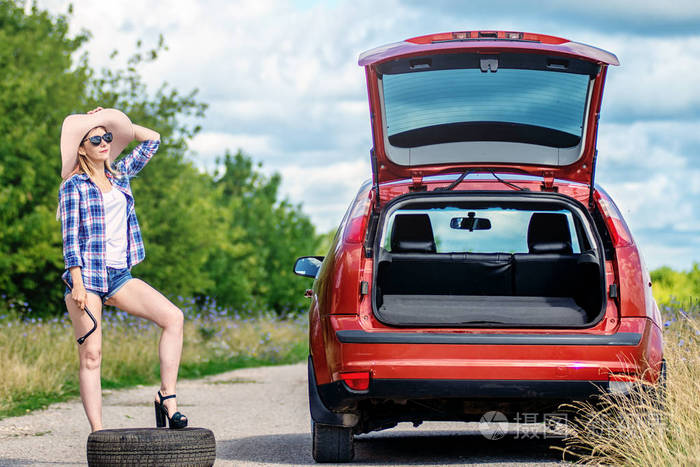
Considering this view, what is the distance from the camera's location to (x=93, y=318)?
574 cm

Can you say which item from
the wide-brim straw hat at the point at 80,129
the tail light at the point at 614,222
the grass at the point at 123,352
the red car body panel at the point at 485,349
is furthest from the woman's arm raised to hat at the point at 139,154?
the grass at the point at 123,352

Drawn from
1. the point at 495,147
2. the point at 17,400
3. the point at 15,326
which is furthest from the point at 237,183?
the point at 495,147

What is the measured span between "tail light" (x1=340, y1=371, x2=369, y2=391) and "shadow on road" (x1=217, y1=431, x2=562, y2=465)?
794mm

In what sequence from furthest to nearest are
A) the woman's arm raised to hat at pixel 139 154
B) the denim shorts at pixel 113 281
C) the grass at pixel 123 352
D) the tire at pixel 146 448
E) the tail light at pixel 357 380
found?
the grass at pixel 123 352
the woman's arm raised to hat at pixel 139 154
the denim shorts at pixel 113 281
the tail light at pixel 357 380
the tire at pixel 146 448

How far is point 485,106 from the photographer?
636 cm

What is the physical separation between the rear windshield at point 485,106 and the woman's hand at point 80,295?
2.19m

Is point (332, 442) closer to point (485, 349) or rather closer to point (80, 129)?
point (485, 349)

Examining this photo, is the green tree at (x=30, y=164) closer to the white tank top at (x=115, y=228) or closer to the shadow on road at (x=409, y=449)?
the shadow on road at (x=409, y=449)

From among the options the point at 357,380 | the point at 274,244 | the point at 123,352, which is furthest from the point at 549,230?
the point at 274,244

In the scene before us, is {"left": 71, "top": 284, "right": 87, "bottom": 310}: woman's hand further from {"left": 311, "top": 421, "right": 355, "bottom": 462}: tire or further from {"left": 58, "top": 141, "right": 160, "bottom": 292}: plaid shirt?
{"left": 311, "top": 421, "right": 355, "bottom": 462}: tire

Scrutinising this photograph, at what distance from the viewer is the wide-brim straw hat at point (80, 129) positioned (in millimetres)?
A: 5889

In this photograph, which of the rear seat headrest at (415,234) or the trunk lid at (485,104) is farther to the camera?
the rear seat headrest at (415,234)

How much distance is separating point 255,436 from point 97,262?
2.72m

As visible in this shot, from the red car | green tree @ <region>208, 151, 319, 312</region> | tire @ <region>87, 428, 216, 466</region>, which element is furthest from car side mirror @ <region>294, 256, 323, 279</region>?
green tree @ <region>208, 151, 319, 312</region>
